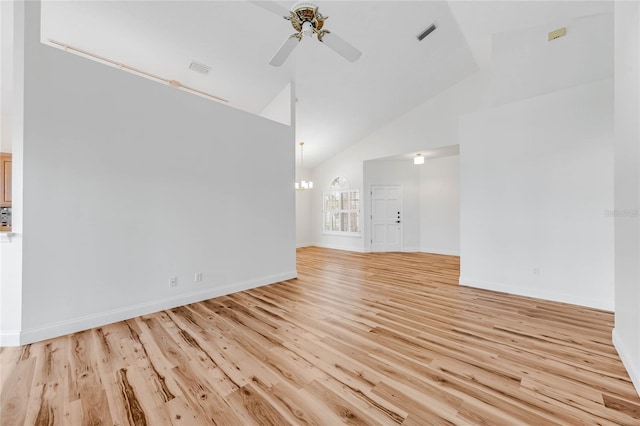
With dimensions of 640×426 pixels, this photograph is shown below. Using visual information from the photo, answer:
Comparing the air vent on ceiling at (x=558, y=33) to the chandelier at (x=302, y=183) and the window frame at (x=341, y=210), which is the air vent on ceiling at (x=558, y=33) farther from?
the chandelier at (x=302, y=183)

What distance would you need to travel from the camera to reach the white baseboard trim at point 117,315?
2.46 m

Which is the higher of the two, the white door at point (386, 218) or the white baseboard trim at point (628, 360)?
the white door at point (386, 218)

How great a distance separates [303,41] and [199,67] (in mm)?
1626

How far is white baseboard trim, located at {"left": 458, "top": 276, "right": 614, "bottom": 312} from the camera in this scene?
3.19 meters

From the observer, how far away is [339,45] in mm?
2457

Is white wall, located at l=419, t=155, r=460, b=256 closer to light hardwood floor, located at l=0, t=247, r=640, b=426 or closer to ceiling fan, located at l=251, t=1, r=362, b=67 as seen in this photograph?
light hardwood floor, located at l=0, t=247, r=640, b=426

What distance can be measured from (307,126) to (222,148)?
115 inches

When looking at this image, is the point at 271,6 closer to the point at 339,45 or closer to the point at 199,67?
the point at 339,45

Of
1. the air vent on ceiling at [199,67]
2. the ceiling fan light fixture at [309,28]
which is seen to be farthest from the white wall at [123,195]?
the ceiling fan light fixture at [309,28]

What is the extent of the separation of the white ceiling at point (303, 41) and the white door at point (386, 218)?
289 cm

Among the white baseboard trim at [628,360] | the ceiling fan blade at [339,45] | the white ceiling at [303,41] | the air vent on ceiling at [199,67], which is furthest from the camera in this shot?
the air vent on ceiling at [199,67]

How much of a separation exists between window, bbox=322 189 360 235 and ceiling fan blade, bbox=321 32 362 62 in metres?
5.45

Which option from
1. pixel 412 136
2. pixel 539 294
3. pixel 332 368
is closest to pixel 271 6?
pixel 332 368

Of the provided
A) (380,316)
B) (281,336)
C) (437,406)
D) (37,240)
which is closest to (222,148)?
(37,240)
